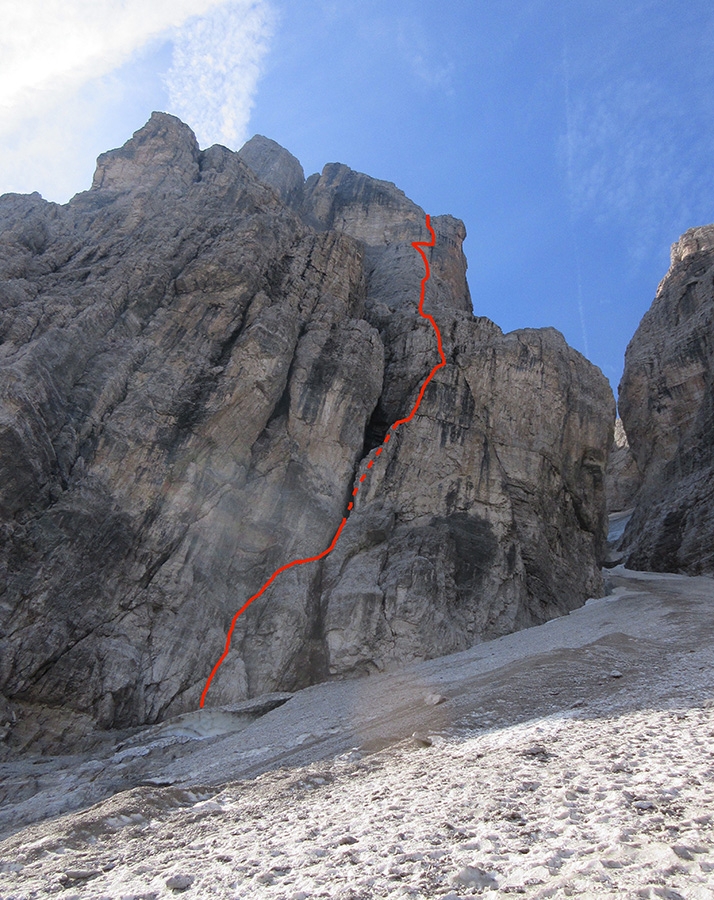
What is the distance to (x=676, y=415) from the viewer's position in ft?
161

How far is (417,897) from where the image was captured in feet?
21.9

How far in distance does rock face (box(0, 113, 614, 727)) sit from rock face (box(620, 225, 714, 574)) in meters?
7.36

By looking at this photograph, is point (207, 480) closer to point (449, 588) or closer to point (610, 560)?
point (449, 588)

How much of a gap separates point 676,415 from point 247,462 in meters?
35.1

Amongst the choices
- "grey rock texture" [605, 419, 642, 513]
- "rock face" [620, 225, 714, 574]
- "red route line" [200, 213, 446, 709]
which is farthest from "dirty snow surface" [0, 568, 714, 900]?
"grey rock texture" [605, 419, 642, 513]

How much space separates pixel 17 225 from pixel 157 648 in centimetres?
2733

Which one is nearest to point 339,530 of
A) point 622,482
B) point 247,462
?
point 247,462

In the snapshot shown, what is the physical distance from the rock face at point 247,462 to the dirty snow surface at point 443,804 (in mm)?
7290

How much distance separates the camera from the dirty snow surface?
699cm

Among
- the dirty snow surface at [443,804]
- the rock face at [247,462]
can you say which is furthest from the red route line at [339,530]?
the dirty snow surface at [443,804]

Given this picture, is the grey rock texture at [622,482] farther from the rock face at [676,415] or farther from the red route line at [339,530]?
the red route line at [339,530]

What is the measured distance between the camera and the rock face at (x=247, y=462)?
2483 centimetres

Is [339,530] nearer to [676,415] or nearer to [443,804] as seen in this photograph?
[443,804]

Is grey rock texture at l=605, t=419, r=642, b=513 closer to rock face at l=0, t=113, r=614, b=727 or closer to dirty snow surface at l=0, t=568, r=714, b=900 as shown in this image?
rock face at l=0, t=113, r=614, b=727
